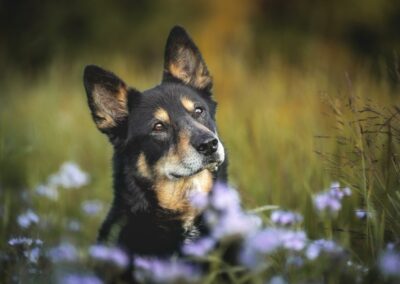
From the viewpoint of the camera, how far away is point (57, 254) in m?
2.71

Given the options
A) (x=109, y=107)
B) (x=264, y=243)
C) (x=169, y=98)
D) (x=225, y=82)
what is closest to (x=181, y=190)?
(x=169, y=98)

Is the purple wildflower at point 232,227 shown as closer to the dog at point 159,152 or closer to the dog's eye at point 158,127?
the dog at point 159,152

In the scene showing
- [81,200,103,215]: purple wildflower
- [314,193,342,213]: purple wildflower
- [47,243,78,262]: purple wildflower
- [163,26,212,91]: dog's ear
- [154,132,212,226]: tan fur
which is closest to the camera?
[314,193,342,213]: purple wildflower

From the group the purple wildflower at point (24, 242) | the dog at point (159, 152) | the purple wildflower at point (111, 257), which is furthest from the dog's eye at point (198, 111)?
the purple wildflower at point (111, 257)

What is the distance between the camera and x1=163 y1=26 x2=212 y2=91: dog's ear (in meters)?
3.67

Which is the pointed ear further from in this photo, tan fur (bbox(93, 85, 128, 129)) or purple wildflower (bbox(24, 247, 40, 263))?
purple wildflower (bbox(24, 247, 40, 263))

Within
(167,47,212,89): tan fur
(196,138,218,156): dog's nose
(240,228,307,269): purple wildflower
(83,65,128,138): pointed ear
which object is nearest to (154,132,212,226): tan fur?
(196,138,218,156): dog's nose

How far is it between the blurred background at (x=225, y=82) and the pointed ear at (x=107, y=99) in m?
0.88

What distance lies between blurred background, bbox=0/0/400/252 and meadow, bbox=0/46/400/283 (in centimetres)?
2

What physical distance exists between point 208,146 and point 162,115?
42 cm

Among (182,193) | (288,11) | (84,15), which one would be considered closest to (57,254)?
(182,193)

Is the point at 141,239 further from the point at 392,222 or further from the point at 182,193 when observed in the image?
the point at 392,222

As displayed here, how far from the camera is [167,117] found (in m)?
3.43

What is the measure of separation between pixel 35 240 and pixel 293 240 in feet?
4.38
